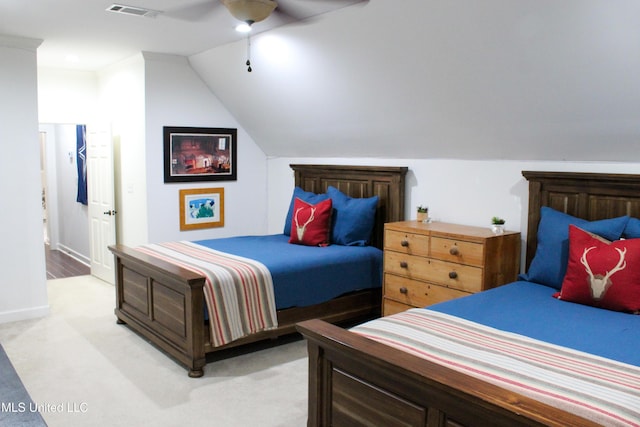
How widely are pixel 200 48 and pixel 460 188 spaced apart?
2.64 m

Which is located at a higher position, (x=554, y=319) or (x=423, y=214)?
(x=423, y=214)

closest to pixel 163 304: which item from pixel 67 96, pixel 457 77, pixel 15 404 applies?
pixel 15 404

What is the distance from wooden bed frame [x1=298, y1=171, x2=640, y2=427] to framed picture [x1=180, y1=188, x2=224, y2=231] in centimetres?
338

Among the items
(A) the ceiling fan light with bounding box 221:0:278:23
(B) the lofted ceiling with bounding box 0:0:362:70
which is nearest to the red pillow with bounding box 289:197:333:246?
(B) the lofted ceiling with bounding box 0:0:362:70

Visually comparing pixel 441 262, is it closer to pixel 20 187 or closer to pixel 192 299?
pixel 192 299

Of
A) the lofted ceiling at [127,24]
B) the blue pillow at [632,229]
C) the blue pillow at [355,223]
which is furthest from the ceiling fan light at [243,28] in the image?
the blue pillow at [632,229]

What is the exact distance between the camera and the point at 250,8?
3.22 m

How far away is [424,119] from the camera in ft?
13.2

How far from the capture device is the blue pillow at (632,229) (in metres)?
2.88

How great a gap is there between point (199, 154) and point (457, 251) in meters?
3.01

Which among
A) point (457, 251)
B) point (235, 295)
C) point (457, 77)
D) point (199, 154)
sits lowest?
point (235, 295)

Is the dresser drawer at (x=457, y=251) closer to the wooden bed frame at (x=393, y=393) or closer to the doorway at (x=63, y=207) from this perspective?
the wooden bed frame at (x=393, y=393)

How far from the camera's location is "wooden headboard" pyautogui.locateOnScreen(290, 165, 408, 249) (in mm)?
4555

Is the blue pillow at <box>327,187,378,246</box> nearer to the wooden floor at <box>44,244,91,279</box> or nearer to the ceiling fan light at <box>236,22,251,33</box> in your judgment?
the ceiling fan light at <box>236,22,251,33</box>
